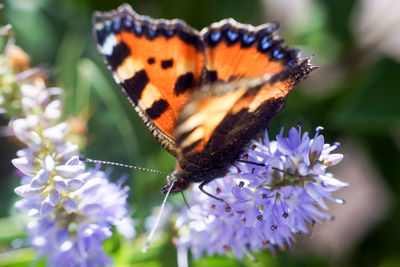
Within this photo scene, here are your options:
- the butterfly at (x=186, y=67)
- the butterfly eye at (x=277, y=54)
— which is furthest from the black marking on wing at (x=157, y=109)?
the butterfly eye at (x=277, y=54)

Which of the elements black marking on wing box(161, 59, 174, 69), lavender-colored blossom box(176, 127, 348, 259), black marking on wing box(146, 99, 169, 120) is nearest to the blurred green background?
lavender-colored blossom box(176, 127, 348, 259)

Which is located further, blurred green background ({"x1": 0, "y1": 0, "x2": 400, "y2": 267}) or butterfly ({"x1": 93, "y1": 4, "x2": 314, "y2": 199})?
blurred green background ({"x1": 0, "y1": 0, "x2": 400, "y2": 267})

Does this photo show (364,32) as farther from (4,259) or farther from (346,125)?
(4,259)

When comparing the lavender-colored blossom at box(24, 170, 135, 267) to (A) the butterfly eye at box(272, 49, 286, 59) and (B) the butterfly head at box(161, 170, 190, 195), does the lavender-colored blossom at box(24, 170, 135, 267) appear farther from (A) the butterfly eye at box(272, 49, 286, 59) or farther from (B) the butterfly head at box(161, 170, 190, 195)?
(A) the butterfly eye at box(272, 49, 286, 59)

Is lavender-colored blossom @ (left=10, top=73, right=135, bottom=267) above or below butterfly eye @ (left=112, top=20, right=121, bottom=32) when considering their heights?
below

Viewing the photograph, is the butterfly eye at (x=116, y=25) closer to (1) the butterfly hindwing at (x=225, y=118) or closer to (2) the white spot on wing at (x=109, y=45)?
(2) the white spot on wing at (x=109, y=45)

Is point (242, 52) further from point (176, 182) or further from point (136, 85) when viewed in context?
point (176, 182)

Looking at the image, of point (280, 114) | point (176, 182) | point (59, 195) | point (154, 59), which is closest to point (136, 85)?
point (154, 59)
